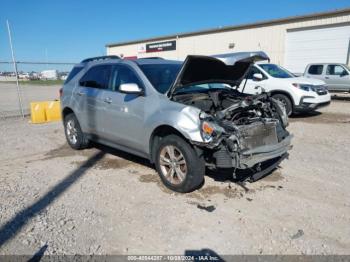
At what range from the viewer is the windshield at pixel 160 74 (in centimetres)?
465

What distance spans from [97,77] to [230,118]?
2.80 metres

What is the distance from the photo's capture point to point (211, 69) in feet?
16.0

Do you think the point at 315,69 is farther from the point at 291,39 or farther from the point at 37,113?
the point at 37,113

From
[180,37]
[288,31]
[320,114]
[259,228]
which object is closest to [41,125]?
[259,228]

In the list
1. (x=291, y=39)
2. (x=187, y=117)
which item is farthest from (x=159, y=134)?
(x=291, y=39)

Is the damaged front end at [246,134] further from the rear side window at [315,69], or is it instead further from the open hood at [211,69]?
the rear side window at [315,69]

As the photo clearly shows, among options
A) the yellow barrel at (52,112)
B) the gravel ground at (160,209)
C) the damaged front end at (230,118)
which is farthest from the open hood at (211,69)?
the yellow barrel at (52,112)

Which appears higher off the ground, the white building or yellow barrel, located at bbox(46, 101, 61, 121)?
the white building


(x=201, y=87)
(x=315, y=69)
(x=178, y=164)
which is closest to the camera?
(x=178, y=164)

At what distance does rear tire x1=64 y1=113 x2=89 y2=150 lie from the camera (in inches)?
254

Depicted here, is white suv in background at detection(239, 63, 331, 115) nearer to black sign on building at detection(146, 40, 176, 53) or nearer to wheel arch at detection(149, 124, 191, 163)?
wheel arch at detection(149, 124, 191, 163)

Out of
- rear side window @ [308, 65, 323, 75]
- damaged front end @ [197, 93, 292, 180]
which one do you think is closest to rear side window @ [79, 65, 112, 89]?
damaged front end @ [197, 93, 292, 180]

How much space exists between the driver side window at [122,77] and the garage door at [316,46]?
17.5 meters

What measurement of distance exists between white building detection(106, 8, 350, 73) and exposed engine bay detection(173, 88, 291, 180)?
16529 mm
